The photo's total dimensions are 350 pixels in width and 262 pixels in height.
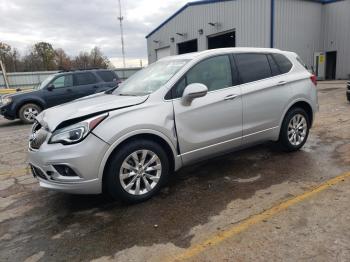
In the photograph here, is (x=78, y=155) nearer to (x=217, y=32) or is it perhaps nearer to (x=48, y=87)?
(x=48, y=87)

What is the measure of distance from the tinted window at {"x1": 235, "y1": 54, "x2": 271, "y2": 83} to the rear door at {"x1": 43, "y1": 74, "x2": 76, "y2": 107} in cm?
813

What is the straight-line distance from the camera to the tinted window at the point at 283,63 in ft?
17.5

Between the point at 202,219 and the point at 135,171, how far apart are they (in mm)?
957

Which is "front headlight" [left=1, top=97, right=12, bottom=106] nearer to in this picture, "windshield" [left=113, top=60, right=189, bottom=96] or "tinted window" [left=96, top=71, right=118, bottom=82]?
→ "tinted window" [left=96, top=71, right=118, bottom=82]

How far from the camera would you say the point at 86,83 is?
11977mm

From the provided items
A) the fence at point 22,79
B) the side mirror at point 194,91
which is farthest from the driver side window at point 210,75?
the fence at point 22,79

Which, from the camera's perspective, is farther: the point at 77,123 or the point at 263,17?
the point at 263,17

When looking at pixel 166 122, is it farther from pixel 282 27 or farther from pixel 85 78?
pixel 282 27

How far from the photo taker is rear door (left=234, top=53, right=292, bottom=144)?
4.78m

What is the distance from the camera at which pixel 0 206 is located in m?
A: 4.22

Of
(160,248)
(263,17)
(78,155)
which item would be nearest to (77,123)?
(78,155)

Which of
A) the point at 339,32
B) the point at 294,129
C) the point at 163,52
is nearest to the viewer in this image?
the point at 294,129

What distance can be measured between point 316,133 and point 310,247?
4637mm

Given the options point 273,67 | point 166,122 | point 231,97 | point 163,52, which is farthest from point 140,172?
point 163,52
